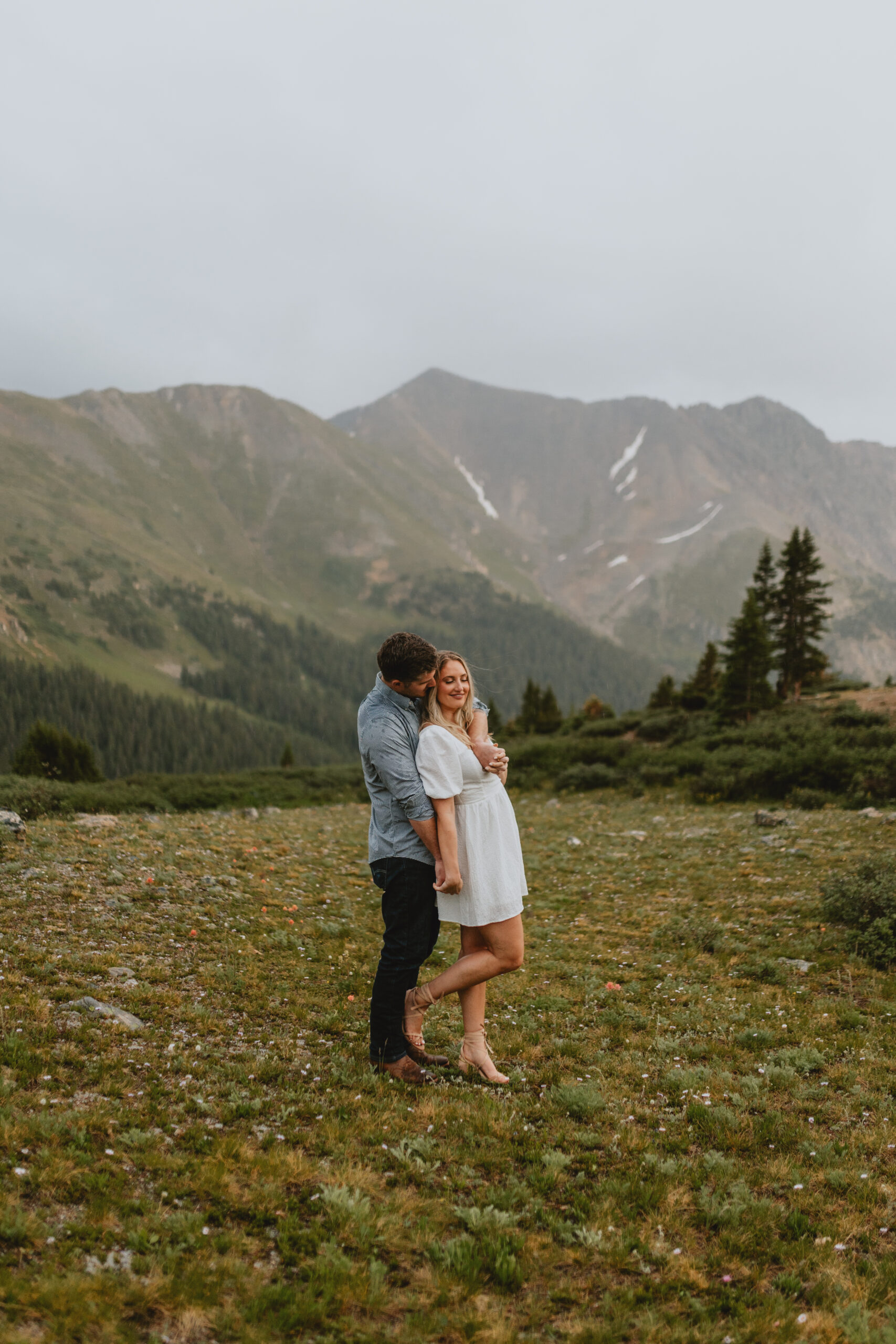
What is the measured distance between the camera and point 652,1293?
17.0 ft

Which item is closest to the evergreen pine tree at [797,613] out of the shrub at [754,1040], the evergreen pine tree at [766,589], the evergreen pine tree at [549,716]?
the evergreen pine tree at [766,589]

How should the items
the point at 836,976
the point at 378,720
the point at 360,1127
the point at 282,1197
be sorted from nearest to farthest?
the point at 282,1197
the point at 360,1127
the point at 378,720
the point at 836,976

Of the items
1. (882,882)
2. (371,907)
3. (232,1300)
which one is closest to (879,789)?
(882,882)

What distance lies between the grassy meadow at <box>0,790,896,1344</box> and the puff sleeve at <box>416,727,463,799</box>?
3.32m

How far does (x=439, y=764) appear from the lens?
7.64 meters

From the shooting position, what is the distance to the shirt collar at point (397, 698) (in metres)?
8.14

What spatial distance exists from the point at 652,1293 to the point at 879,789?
1033 inches

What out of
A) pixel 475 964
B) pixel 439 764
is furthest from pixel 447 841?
pixel 475 964

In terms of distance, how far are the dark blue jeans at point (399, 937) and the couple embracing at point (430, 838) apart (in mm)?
12

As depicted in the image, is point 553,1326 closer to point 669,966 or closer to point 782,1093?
point 782,1093

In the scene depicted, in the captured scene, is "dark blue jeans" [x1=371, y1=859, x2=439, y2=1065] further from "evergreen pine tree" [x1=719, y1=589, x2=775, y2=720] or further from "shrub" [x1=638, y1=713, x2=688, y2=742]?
"shrub" [x1=638, y1=713, x2=688, y2=742]

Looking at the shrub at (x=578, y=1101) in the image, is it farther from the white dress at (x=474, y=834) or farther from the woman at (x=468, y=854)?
the white dress at (x=474, y=834)

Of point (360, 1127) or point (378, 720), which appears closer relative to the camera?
point (360, 1127)

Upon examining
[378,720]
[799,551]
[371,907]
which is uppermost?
[799,551]
